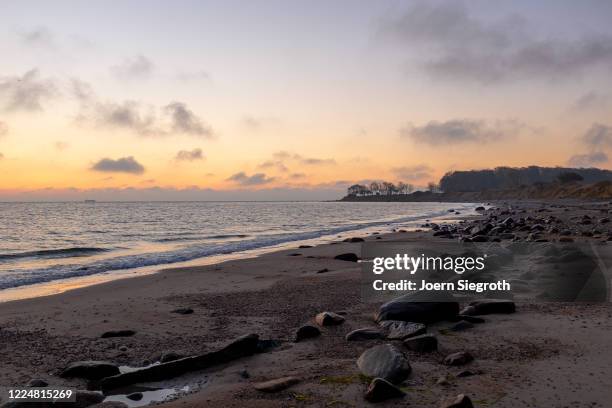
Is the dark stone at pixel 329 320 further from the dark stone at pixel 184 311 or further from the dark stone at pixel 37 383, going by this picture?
the dark stone at pixel 37 383

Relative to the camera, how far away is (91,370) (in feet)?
18.2

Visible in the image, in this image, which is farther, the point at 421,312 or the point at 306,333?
the point at 421,312

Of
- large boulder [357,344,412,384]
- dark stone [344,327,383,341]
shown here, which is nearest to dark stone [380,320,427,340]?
dark stone [344,327,383,341]

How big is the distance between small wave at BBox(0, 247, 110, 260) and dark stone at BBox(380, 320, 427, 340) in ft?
66.3

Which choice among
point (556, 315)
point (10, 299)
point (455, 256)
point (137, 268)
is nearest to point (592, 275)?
point (556, 315)

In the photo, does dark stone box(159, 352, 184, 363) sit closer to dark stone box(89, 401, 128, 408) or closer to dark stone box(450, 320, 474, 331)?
dark stone box(89, 401, 128, 408)

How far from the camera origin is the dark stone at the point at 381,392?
4434 mm

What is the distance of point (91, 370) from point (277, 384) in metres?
2.35

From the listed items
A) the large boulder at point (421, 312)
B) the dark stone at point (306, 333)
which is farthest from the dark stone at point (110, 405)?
the large boulder at point (421, 312)

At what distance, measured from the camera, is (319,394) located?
4.66 m

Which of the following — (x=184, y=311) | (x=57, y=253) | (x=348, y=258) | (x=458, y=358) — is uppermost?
(x=458, y=358)

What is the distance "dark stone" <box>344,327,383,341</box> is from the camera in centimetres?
655

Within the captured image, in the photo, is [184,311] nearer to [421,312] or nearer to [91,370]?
[91,370]

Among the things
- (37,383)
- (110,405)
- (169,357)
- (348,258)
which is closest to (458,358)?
(169,357)
